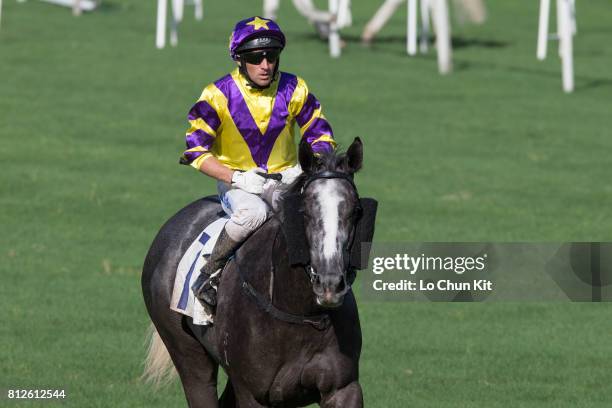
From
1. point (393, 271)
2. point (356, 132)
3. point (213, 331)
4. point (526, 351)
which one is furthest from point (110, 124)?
point (213, 331)

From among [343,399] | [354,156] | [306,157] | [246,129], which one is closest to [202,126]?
[246,129]

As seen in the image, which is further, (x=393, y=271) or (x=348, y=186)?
(x=393, y=271)

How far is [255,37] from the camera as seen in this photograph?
7715mm

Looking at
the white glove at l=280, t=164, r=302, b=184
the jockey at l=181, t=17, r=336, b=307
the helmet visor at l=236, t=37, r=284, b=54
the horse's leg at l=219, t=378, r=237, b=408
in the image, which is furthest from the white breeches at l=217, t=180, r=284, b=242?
the horse's leg at l=219, t=378, r=237, b=408

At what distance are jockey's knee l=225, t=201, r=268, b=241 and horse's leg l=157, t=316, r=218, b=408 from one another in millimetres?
1259

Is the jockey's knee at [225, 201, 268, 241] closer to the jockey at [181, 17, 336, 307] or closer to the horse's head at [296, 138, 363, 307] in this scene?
the jockey at [181, 17, 336, 307]

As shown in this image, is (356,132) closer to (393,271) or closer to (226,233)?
(393,271)

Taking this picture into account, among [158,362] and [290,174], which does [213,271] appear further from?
[158,362]

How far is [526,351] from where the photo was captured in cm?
1245

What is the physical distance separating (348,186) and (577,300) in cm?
819

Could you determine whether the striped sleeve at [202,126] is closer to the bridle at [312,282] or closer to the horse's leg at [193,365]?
the bridle at [312,282]

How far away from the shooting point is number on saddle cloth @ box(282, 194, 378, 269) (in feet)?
21.8

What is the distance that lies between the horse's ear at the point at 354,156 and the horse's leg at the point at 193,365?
2.32 m

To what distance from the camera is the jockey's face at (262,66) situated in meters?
7.78
